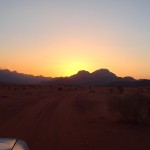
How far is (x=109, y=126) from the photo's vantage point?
757 inches

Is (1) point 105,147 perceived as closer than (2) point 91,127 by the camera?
Yes

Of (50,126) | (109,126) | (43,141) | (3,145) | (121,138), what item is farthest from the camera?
(109,126)

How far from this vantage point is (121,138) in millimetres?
15469

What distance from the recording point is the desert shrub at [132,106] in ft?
66.5

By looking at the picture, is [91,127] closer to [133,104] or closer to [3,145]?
[133,104]

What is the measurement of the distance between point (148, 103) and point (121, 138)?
6.17m

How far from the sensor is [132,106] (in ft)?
66.4

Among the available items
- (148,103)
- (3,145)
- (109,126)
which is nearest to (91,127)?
(109,126)

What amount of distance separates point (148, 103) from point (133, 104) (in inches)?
54.3

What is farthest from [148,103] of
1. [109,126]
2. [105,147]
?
[105,147]

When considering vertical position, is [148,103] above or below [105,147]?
above

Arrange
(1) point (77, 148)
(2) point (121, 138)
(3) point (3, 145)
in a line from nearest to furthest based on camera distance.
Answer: (3) point (3, 145)
(1) point (77, 148)
(2) point (121, 138)

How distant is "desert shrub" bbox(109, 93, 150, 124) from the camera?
66.5 feet

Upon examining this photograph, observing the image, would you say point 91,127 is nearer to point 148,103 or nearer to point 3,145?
point 148,103
